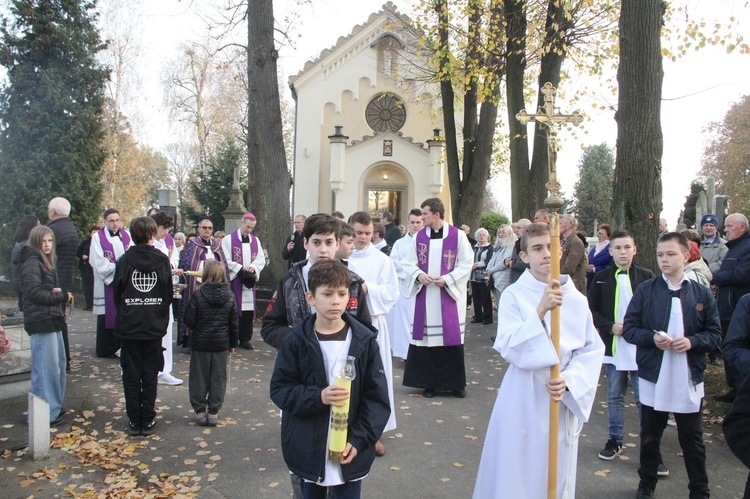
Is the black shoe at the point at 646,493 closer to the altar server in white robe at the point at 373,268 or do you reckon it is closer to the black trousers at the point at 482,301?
the altar server in white robe at the point at 373,268

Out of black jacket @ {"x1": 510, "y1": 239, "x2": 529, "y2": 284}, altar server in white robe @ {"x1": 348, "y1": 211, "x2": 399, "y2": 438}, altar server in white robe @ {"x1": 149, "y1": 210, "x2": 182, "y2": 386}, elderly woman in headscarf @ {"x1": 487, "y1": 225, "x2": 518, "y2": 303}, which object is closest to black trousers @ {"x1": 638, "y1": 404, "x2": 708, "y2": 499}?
altar server in white robe @ {"x1": 348, "y1": 211, "x2": 399, "y2": 438}

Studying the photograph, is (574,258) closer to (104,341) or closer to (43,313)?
(43,313)

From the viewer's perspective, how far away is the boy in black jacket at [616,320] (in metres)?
5.30

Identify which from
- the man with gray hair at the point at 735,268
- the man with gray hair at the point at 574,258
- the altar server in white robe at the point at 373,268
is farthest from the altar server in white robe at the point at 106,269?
the man with gray hair at the point at 735,268

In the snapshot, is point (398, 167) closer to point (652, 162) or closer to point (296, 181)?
point (296, 181)

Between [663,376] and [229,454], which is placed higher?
[663,376]

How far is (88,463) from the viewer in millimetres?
5000

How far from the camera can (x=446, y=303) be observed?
738 centimetres

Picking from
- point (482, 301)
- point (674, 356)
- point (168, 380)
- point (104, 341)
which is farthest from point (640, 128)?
point (104, 341)

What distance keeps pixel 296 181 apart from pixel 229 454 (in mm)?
24949

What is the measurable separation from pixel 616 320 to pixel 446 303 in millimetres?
2338

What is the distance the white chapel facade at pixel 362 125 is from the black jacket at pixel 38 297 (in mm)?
22611

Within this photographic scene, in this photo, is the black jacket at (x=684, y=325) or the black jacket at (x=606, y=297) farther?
the black jacket at (x=606, y=297)

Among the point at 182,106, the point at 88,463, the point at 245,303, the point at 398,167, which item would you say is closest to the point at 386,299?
the point at 88,463
